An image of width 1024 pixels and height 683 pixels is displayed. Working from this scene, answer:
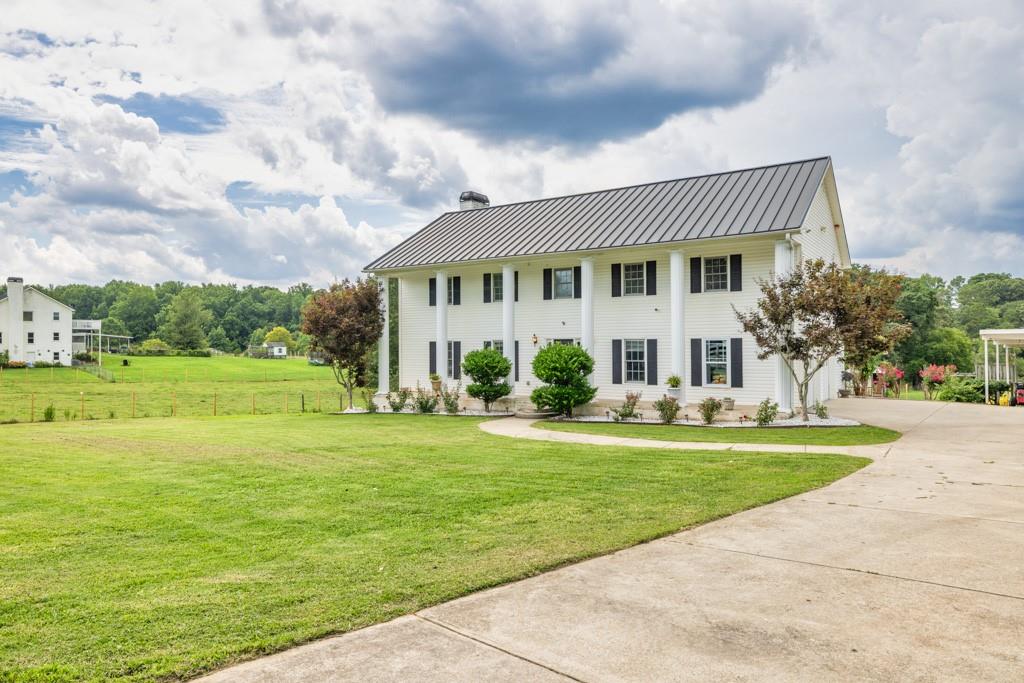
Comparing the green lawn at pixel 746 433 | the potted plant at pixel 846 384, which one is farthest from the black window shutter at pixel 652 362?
the potted plant at pixel 846 384

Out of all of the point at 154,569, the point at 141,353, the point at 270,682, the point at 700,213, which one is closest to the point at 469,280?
the point at 700,213

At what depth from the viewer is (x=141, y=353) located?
286 ft

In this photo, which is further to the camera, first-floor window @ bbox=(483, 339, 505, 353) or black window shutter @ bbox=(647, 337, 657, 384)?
first-floor window @ bbox=(483, 339, 505, 353)

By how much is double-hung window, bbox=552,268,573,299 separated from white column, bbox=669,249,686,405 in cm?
431

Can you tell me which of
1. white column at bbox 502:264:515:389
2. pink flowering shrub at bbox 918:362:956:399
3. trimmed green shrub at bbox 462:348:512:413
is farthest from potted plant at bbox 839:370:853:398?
trimmed green shrub at bbox 462:348:512:413

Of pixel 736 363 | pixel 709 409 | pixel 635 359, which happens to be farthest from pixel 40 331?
pixel 709 409

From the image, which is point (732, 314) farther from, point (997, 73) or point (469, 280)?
point (997, 73)

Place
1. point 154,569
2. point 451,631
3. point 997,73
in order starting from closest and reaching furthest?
1. point 451,631
2. point 154,569
3. point 997,73

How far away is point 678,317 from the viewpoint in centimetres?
2114

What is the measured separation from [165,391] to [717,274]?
3574 centimetres

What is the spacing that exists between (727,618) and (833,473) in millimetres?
6715

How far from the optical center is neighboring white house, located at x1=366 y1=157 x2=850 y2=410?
67.5 ft

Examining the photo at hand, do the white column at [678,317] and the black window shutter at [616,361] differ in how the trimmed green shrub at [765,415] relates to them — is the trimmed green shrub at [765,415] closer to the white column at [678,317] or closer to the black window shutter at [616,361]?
the white column at [678,317]

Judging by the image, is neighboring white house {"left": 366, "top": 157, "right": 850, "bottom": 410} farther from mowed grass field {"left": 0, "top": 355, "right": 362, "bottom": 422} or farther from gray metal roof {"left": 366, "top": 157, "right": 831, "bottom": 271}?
mowed grass field {"left": 0, "top": 355, "right": 362, "bottom": 422}
